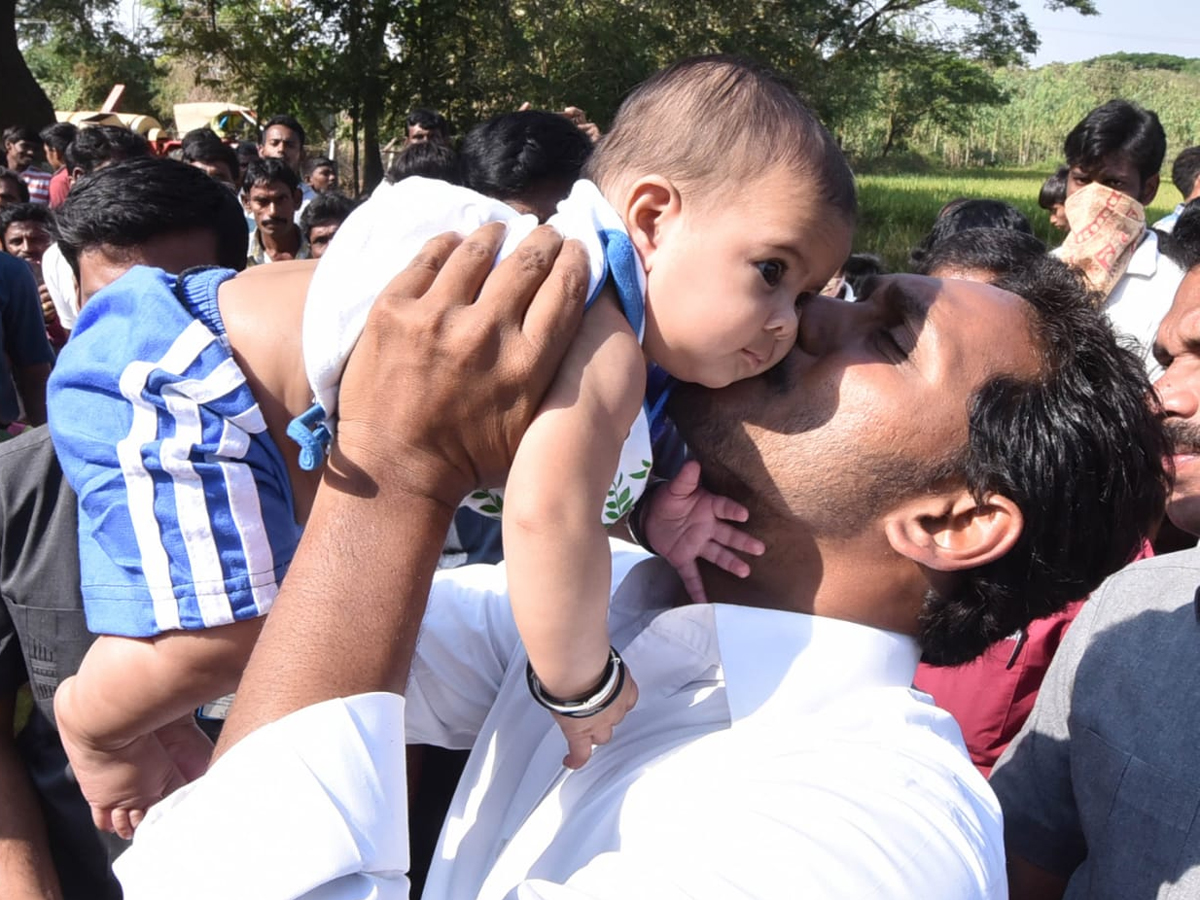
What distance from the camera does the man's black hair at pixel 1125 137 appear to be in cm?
645

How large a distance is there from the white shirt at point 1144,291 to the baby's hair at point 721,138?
11.6 ft

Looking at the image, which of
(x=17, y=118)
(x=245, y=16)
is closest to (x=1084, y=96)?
(x=245, y=16)

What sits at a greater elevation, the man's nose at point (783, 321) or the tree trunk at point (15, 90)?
the man's nose at point (783, 321)

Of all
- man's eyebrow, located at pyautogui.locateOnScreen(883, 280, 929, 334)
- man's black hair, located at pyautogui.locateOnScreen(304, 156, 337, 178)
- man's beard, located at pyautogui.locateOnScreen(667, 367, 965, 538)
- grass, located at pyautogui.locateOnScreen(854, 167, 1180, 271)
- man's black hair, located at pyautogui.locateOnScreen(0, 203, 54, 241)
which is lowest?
grass, located at pyautogui.locateOnScreen(854, 167, 1180, 271)

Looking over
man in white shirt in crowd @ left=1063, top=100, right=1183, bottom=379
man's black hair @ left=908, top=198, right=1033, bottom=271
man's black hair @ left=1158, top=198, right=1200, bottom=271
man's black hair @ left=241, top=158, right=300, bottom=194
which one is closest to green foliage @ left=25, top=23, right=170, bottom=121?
man's black hair @ left=241, top=158, right=300, bottom=194

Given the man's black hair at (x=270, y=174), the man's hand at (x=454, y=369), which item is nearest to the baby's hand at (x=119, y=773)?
the man's hand at (x=454, y=369)

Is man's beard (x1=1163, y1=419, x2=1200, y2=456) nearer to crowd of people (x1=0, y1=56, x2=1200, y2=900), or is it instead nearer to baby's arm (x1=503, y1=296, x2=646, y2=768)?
crowd of people (x1=0, y1=56, x2=1200, y2=900)

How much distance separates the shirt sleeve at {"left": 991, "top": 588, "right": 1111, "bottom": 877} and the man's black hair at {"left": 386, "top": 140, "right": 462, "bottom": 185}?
12.6ft

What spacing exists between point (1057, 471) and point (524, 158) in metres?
2.82

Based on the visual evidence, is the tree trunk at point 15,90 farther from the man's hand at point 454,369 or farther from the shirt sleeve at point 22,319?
the man's hand at point 454,369

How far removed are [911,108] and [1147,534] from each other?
3039cm

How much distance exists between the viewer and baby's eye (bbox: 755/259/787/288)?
1.94 metres

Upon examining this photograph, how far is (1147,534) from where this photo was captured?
211 cm

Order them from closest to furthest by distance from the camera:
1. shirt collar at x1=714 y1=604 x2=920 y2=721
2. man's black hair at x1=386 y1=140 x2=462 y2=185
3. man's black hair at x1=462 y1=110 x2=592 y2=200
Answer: shirt collar at x1=714 y1=604 x2=920 y2=721 → man's black hair at x1=462 y1=110 x2=592 y2=200 → man's black hair at x1=386 y1=140 x2=462 y2=185
